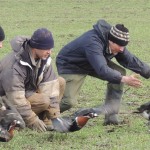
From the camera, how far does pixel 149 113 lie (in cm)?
831

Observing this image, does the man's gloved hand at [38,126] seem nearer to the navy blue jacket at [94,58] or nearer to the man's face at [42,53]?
the man's face at [42,53]

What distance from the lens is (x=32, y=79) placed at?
812 cm

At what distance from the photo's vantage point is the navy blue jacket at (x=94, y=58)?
8312 mm

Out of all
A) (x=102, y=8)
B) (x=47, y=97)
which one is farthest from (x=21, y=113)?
(x=102, y=8)

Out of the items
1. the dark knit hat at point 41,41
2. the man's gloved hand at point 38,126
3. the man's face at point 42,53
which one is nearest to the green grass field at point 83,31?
the man's gloved hand at point 38,126

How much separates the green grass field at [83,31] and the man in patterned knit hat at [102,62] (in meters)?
0.49

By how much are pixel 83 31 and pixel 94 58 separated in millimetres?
11618

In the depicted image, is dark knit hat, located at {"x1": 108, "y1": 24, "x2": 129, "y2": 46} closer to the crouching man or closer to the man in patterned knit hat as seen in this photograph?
the man in patterned knit hat

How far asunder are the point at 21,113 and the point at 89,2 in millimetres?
20727

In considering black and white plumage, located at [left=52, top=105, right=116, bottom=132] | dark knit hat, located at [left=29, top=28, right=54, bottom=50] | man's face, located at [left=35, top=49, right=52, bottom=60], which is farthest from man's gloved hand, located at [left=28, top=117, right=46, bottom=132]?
dark knit hat, located at [left=29, top=28, right=54, bottom=50]

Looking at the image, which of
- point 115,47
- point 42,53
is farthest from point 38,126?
point 115,47

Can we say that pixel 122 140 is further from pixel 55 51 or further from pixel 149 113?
pixel 55 51

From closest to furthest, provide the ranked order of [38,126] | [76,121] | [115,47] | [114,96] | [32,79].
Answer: [76,121], [38,126], [32,79], [115,47], [114,96]

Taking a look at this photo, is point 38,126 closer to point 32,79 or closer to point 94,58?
point 32,79
